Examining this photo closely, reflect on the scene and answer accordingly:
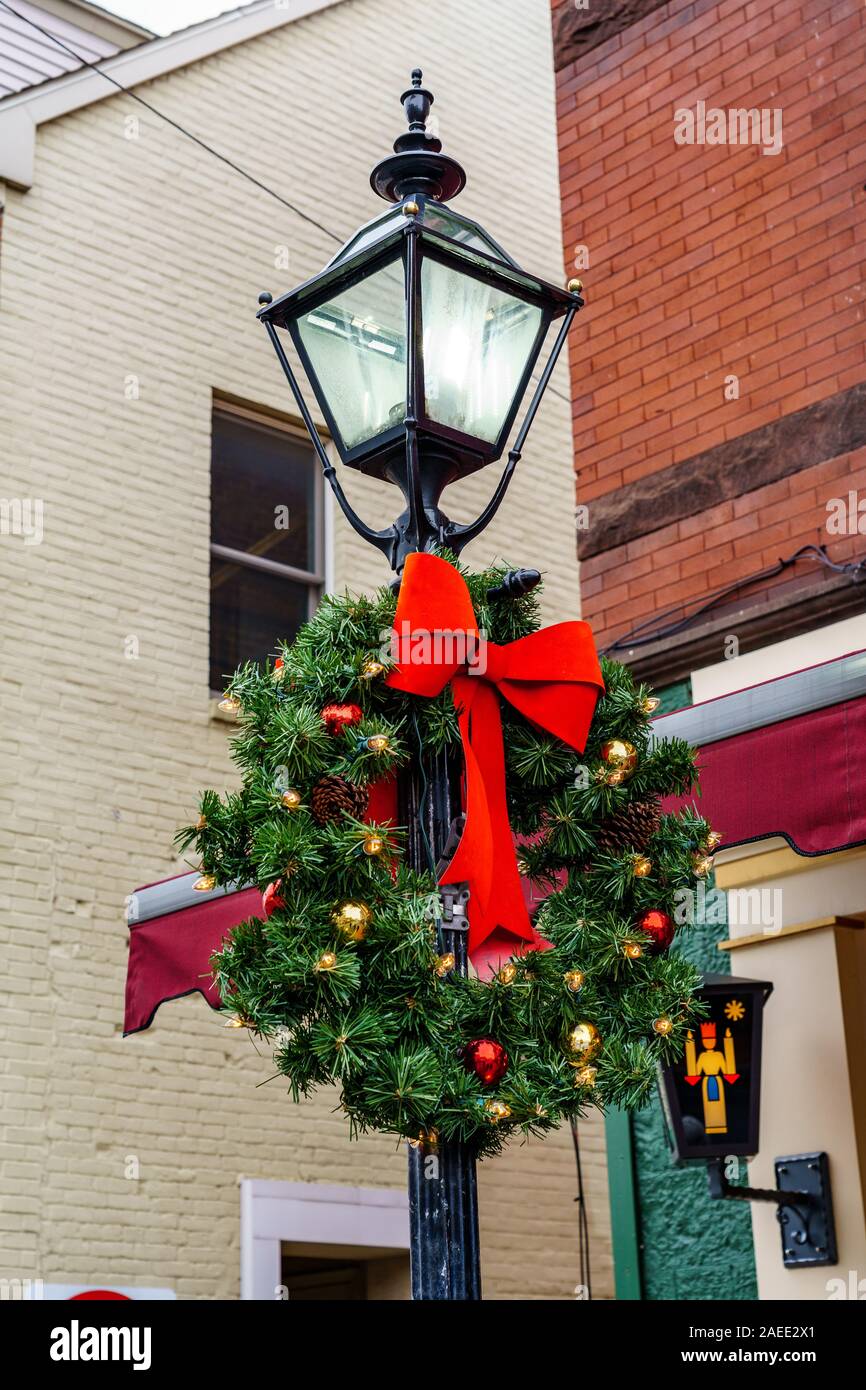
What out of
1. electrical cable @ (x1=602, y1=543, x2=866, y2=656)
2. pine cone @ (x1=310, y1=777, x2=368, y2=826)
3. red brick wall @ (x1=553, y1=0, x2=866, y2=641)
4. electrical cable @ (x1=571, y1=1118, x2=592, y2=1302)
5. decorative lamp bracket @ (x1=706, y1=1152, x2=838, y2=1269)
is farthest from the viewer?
electrical cable @ (x1=571, y1=1118, x2=592, y2=1302)

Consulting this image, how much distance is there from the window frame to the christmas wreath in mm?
5881

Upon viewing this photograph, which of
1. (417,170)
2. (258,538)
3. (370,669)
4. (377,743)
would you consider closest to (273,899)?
(377,743)

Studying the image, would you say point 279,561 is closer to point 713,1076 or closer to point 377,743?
point 713,1076

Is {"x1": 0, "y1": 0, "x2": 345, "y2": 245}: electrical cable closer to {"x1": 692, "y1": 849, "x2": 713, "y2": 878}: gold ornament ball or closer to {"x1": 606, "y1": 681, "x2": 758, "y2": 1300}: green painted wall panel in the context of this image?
Result: {"x1": 606, "y1": 681, "x2": 758, "y2": 1300}: green painted wall panel

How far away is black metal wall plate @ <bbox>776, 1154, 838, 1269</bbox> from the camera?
5176 mm

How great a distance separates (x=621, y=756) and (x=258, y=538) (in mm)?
6418

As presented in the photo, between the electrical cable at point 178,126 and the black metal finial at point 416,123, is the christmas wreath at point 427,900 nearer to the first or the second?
the black metal finial at point 416,123

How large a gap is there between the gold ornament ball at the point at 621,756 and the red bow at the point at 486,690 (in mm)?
63

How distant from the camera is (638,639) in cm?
625

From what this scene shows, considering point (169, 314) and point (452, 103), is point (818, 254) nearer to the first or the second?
point (169, 314)

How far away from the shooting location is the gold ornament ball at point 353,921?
2.75 metres

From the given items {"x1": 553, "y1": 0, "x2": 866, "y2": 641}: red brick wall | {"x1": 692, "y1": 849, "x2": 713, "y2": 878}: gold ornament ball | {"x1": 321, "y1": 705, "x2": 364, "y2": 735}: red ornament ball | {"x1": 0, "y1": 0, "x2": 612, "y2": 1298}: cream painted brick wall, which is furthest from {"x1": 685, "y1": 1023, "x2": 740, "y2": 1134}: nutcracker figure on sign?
{"x1": 0, "y1": 0, "x2": 612, "y2": 1298}: cream painted brick wall

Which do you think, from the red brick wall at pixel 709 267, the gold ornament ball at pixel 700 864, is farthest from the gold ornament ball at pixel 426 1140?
the red brick wall at pixel 709 267

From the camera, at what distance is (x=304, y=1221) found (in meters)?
8.20
